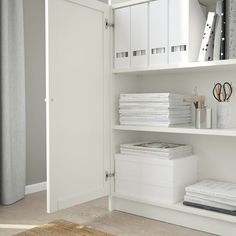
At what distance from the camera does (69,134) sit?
6.26ft

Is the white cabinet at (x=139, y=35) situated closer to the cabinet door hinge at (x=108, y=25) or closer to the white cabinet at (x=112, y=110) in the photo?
the white cabinet at (x=112, y=110)

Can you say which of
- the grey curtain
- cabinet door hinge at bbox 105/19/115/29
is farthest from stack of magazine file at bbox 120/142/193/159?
the grey curtain

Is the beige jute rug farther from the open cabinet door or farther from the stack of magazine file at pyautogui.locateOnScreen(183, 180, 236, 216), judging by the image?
the stack of magazine file at pyautogui.locateOnScreen(183, 180, 236, 216)

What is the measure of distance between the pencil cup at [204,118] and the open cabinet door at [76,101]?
558 millimetres

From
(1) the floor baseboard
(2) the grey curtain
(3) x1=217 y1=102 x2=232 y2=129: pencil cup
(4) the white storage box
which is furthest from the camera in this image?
(1) the floor baseboard

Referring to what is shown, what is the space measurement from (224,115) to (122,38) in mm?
766

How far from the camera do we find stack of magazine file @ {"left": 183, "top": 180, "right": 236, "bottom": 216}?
6.03 feet

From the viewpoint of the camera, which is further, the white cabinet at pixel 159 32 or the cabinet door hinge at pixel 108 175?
the cabinet door hinge at pixel 108 175

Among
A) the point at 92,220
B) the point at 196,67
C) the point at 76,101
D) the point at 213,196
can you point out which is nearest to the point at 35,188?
the point at 92,220

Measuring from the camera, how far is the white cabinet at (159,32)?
78.2 inches

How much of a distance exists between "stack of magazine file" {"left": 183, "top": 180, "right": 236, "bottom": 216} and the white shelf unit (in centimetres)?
3

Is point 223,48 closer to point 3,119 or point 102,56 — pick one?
point 102,56

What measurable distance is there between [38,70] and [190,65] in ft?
5.28

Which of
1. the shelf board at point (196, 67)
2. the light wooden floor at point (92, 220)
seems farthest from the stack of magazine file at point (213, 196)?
the shelf board at point (196, 67)
